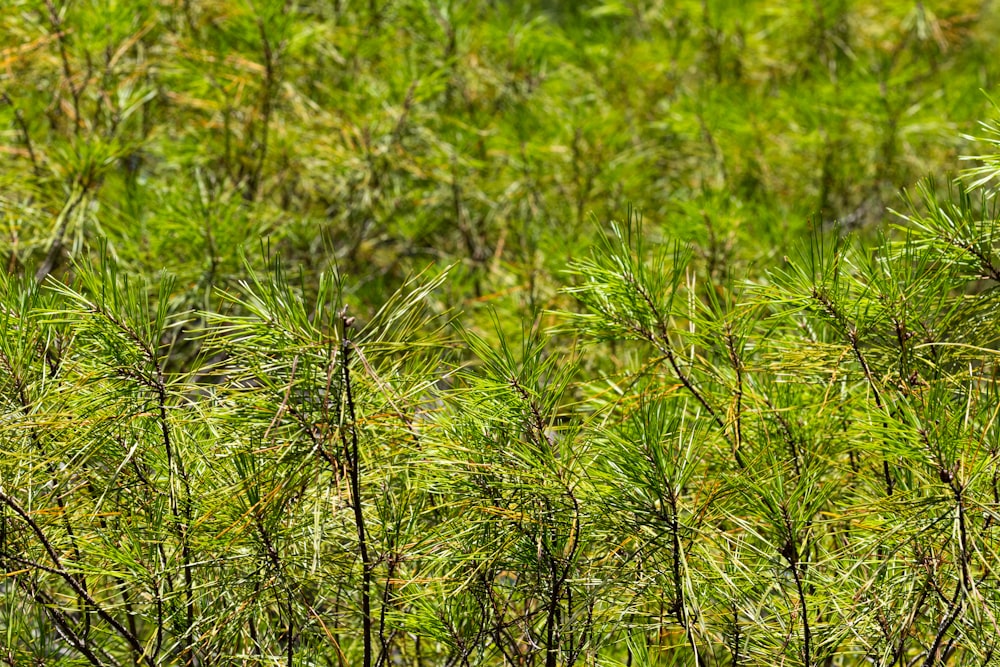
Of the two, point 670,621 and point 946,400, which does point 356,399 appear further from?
point 946,400

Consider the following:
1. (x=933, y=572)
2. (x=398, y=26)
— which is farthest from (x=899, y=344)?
(x=398, y=26)

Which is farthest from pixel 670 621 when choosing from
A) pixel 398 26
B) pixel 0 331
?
pixel 398 26

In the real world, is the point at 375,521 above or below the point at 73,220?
below

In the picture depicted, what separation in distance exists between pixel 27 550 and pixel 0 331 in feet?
0.67

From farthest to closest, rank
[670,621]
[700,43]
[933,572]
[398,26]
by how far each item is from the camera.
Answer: [700,43] → [398,26] → [670,621] → [933,572]

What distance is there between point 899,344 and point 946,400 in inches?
5.0

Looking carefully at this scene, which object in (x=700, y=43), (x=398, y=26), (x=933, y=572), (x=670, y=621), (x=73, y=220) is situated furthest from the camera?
(x=700, y=43)

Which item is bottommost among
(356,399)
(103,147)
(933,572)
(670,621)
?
(670,621)

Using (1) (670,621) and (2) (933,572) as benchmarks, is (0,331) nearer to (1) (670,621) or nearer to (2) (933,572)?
(1) (670,621)

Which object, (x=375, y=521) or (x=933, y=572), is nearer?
(x=933, y=572)

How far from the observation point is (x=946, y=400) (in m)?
0.70

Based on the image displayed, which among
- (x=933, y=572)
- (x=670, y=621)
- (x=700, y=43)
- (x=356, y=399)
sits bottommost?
(x=670, y=621)

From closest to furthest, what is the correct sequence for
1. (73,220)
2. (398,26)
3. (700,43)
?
(73,220) < (398,26) < (700,43)

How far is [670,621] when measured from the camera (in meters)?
0.78
